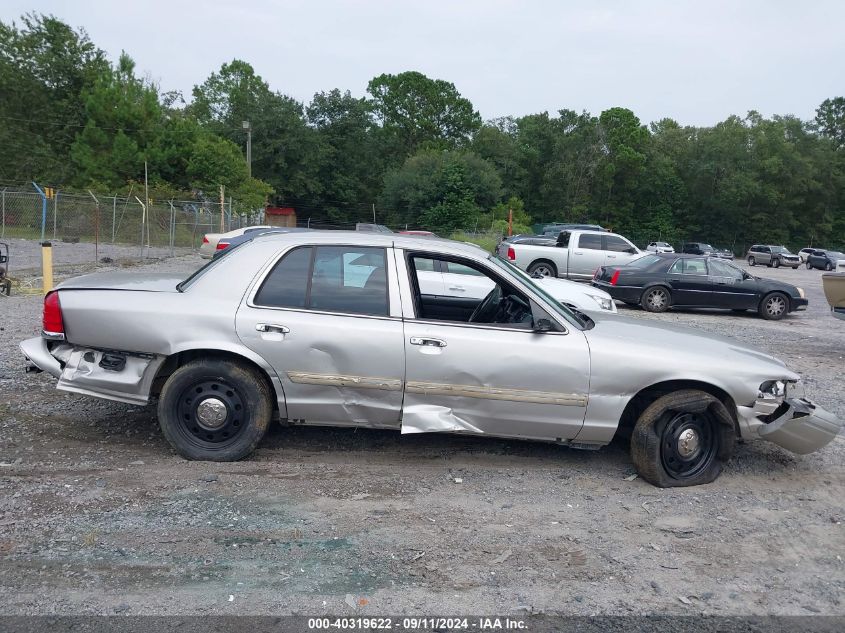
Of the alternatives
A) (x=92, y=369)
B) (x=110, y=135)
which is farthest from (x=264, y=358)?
(x=110, y=135)

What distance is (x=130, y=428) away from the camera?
5496 mm

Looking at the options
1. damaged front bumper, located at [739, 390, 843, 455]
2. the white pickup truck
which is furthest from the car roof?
the white pickup truck

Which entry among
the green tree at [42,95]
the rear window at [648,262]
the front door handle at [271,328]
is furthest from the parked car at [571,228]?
the green tree at [42,95]

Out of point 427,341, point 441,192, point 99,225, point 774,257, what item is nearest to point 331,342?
point 427,341

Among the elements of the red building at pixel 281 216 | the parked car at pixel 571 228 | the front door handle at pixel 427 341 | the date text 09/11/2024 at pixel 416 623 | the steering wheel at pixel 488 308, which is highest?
→ the red building at pixel 281 216

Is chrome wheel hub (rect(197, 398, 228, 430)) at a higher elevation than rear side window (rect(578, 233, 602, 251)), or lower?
lower

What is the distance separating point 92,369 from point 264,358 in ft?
4.13

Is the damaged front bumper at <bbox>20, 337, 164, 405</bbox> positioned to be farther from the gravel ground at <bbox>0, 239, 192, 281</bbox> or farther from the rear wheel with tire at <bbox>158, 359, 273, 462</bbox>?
the gravel ground at <bbox>0, 239, 192, 281</bbox>

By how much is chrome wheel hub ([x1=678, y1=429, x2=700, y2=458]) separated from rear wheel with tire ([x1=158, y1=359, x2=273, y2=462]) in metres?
2.88

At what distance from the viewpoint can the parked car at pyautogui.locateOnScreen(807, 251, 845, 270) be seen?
4322 centimetres

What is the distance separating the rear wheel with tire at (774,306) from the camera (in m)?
15.0

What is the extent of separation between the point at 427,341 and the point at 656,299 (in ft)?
38.3

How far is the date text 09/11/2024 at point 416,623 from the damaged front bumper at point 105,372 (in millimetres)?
2407

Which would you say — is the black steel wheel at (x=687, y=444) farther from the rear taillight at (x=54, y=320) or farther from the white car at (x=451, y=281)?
the rear taillight at (x=54, y=320)
